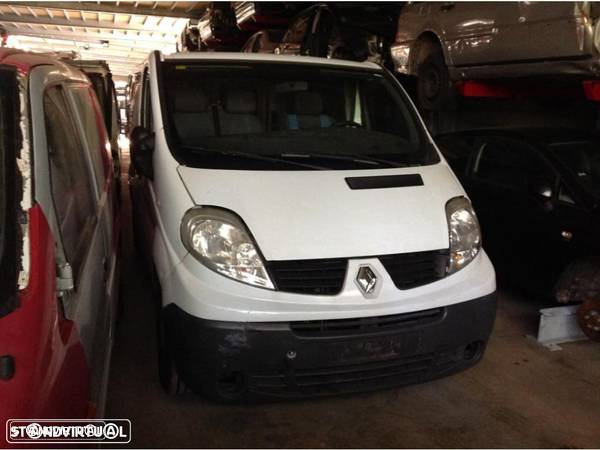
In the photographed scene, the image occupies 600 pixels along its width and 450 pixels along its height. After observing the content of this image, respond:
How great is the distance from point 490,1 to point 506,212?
6.76 feet

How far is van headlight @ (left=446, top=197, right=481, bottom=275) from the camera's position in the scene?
2.55 m

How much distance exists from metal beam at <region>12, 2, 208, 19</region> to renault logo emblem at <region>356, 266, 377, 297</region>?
1135 cm

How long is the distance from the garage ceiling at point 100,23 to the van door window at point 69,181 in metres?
10.3

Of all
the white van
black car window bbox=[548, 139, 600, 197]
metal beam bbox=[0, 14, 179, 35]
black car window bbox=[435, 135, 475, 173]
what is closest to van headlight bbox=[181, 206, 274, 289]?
the white van

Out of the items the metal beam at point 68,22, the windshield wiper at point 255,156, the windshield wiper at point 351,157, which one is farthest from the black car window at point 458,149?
the metal beam at point 68,22

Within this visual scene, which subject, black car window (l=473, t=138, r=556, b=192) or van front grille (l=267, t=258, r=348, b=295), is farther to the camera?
black car window (l=473, t=138, r=556, b=192)

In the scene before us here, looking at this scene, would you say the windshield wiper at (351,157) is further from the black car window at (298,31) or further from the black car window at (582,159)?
the black car window at (298,31)

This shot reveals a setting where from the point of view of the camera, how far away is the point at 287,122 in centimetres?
322

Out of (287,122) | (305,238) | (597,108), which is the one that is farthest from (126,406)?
(597,108)

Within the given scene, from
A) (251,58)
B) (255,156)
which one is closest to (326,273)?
(255,156)

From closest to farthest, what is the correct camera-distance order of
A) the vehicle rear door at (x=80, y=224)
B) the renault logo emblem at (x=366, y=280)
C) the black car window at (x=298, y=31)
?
the vehicle rear door at (x=80, y=224) < the renault logo emblem at (x=366, y=280) < the black car window at (x=298, y=31)

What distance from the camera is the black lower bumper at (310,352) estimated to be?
2.20 meters

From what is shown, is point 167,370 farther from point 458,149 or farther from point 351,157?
point 458,149

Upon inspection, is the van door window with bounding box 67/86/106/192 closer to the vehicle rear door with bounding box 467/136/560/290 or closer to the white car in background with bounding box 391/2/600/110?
the vehicle rear door with bounding box 467/136/560/290
